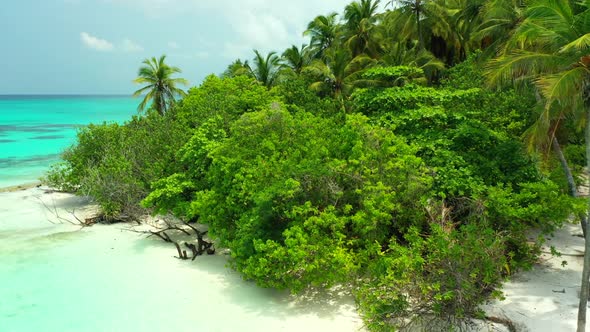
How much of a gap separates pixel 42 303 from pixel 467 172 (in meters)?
10.4

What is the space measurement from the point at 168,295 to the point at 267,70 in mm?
19641

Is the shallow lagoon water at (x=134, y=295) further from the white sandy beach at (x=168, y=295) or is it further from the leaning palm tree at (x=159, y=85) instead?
the leaning palm tree at (x=159, y=85)

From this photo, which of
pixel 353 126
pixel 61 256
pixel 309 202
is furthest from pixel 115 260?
pixel 353 126

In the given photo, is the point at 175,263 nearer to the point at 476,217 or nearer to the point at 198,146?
the point at 198,146

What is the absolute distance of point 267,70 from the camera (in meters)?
27.4

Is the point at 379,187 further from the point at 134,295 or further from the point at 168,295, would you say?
the point at 134,295

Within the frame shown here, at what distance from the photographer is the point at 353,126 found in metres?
11.1

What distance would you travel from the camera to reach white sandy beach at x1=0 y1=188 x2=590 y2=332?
862 cm

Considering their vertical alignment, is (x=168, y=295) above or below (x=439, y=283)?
below

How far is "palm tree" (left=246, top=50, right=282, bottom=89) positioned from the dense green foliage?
34.0 feet

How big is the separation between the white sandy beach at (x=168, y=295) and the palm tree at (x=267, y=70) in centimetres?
1594

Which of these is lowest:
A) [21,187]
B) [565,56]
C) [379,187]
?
[379,187]

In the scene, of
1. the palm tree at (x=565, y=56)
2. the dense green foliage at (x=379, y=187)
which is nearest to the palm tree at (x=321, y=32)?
the dense green foliage at (x=379, y=187)

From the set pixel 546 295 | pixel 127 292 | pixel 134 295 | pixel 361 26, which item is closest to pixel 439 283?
pixel 546 295
